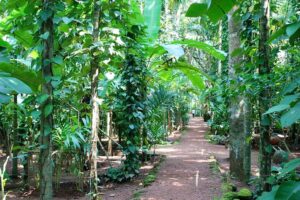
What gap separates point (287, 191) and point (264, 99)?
9.46 ft

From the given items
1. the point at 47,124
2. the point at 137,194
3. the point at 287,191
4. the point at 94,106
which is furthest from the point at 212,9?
the point at 137,194

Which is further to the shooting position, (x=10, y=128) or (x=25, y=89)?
(x=10, y=128)

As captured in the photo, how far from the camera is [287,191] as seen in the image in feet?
3.04

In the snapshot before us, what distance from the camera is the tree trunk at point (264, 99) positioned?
3306mm

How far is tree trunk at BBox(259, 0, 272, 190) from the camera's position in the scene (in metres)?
3.31

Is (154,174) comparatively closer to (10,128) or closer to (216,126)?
(10,128)

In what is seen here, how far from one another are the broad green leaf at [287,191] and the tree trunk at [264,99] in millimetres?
2297

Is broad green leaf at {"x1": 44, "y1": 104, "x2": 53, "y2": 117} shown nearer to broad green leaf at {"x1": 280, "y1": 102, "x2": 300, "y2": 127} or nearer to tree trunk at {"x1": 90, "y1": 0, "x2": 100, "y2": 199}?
tree trunk at {"x1": 90, "y1": 0, "x2": 100, "y2": 199}

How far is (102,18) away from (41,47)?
1.55 meters

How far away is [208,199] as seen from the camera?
5312 millimetres

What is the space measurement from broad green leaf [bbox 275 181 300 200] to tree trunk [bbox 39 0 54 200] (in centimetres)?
144

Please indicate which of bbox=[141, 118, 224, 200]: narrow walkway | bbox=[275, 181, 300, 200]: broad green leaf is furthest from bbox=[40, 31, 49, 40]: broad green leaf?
bbox=[141, 118, 224, 200]: narrow walkway

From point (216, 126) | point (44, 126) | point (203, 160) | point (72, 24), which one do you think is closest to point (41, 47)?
point (44, 126)

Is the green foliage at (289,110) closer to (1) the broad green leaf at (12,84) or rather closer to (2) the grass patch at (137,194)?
(1) the broad green leaf at (12,84)
